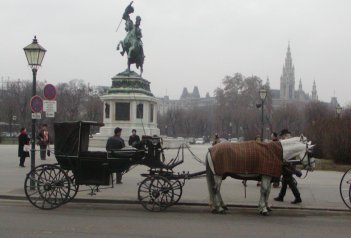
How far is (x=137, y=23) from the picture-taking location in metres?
43.0

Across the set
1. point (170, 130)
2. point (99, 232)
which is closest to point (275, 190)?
point (99, 232)

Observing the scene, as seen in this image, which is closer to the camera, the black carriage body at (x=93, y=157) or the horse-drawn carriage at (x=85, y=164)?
the horse-drawn carriage at (x=85, y=164)

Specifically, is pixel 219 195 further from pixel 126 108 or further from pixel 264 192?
pixel 126 108

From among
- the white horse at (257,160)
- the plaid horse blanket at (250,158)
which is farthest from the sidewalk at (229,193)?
the plaid horse blanket at (250,158)

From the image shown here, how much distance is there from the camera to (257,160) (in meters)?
11.4

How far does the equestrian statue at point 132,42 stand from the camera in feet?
138

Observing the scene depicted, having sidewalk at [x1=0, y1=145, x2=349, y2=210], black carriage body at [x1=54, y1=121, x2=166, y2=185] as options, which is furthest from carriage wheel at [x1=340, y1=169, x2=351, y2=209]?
black carriage body at [x1=54, y1=121, x2=166, y2=185]

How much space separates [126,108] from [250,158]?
2918 centimetres

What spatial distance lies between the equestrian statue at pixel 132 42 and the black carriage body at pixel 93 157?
98.3 ft

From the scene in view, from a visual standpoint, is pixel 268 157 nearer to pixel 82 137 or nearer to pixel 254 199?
pixel 254 199

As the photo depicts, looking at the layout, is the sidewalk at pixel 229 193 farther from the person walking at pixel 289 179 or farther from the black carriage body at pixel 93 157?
the black carriage body at pixel 93 157

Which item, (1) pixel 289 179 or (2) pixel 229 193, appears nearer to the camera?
(1) pixel 289 179

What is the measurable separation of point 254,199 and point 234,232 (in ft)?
14.3

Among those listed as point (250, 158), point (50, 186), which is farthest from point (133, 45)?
point (250, 158)
